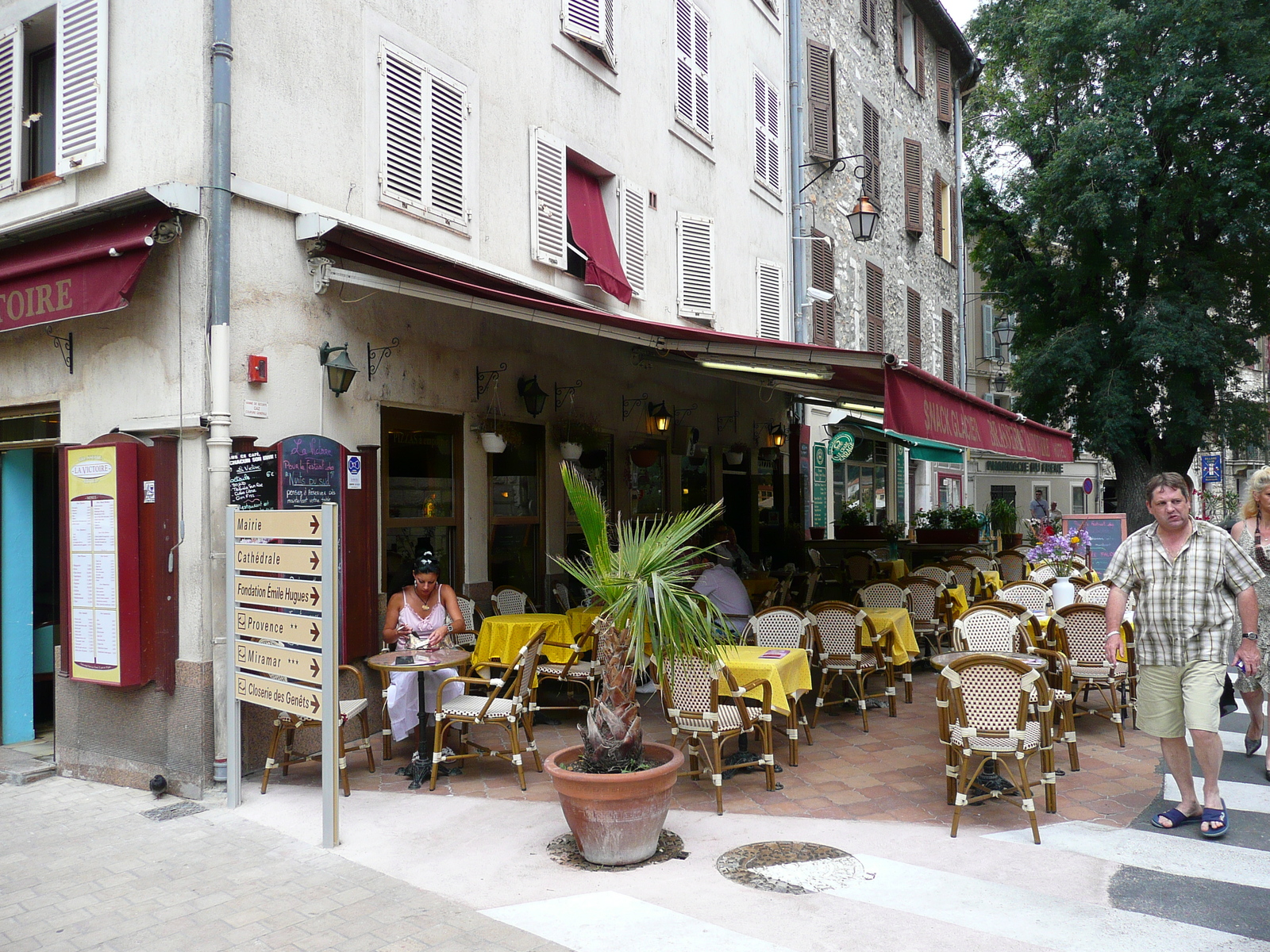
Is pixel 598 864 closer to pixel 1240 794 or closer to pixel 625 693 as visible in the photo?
pixel 625 693

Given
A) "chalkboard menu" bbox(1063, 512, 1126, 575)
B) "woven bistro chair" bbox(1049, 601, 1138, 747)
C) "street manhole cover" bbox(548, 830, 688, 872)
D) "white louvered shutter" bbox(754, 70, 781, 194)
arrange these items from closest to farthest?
1. "street manhole cover" bbox(548, 830, 688, 872)
2. "woven bistro chair" bbox(1049, 601, 1138, 747)
3. "chalkboard menu" bbox(1063, 512, 1126, 575)
4. "white louvered shutter" bbox(754, 70, 781, 194)

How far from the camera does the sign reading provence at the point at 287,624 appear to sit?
4.68 m

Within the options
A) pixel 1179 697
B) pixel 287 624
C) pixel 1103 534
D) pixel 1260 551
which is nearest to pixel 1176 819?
pixel 1179 697

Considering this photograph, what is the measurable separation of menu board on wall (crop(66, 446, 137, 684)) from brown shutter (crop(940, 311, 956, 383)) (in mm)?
19500

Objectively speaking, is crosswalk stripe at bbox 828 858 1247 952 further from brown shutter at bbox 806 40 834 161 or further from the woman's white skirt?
brown shutter at bbox 806 40 834 161

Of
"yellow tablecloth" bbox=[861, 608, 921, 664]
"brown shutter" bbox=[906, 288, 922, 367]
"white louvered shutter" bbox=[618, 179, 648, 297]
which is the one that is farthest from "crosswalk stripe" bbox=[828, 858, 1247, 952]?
"brown shutter" bbox=[906, 288, 922, 367]

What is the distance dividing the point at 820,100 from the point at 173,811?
47.3ft

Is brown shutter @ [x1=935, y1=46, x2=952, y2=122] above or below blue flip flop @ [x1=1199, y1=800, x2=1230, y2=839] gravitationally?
above

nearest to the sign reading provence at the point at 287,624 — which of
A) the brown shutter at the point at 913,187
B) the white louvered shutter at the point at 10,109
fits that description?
the white louvered shutter at the point at 10,109

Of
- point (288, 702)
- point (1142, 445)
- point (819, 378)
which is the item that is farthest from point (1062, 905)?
point (1142, 445)

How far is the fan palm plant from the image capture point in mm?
4496

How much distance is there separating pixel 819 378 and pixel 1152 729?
13.9 ft

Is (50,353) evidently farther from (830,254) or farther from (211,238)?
(830,254)

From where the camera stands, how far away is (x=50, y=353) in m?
6.46
